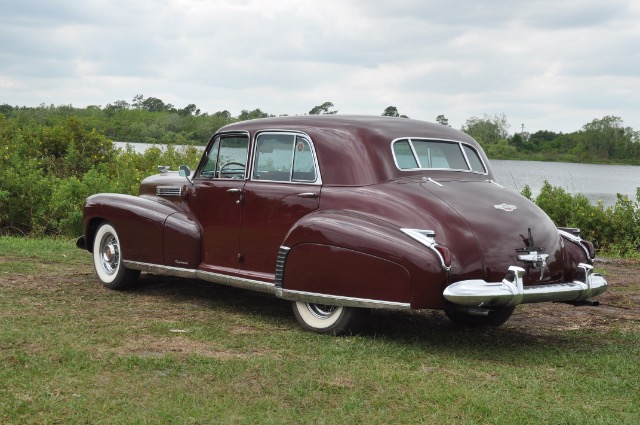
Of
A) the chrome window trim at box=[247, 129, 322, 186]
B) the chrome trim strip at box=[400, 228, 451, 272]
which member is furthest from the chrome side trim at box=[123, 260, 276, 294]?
the chrome trim strip at box=[400, 228, 451, 272]

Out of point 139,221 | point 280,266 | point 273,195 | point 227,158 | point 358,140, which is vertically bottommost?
point 280,266

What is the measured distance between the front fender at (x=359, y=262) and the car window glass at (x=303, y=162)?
427 mm

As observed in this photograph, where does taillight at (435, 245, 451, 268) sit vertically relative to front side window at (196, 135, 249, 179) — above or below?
below

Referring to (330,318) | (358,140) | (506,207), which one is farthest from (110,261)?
(506,207)

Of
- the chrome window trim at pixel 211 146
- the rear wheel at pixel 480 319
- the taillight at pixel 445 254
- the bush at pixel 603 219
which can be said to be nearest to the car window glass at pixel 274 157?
the chrome window trim at pixel 211 146

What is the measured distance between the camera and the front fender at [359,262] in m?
6.08

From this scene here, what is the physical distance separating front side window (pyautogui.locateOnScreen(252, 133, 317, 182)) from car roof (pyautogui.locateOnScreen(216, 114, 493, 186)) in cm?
9

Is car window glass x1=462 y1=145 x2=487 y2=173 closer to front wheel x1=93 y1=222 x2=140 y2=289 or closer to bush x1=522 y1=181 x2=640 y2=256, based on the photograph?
front wheel x1=93 y1=222 x2=140 y2=289

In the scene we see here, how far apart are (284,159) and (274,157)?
0.60 ft

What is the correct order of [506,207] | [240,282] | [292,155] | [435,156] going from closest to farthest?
[506,207]
[435,156]
[292,155]
[240,282]

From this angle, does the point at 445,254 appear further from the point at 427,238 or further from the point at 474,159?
the point at 474,159

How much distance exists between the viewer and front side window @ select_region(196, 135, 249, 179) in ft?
25.8

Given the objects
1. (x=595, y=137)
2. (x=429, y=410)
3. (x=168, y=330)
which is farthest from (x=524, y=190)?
(x=595, y=137)

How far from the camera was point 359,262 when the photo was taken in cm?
636
